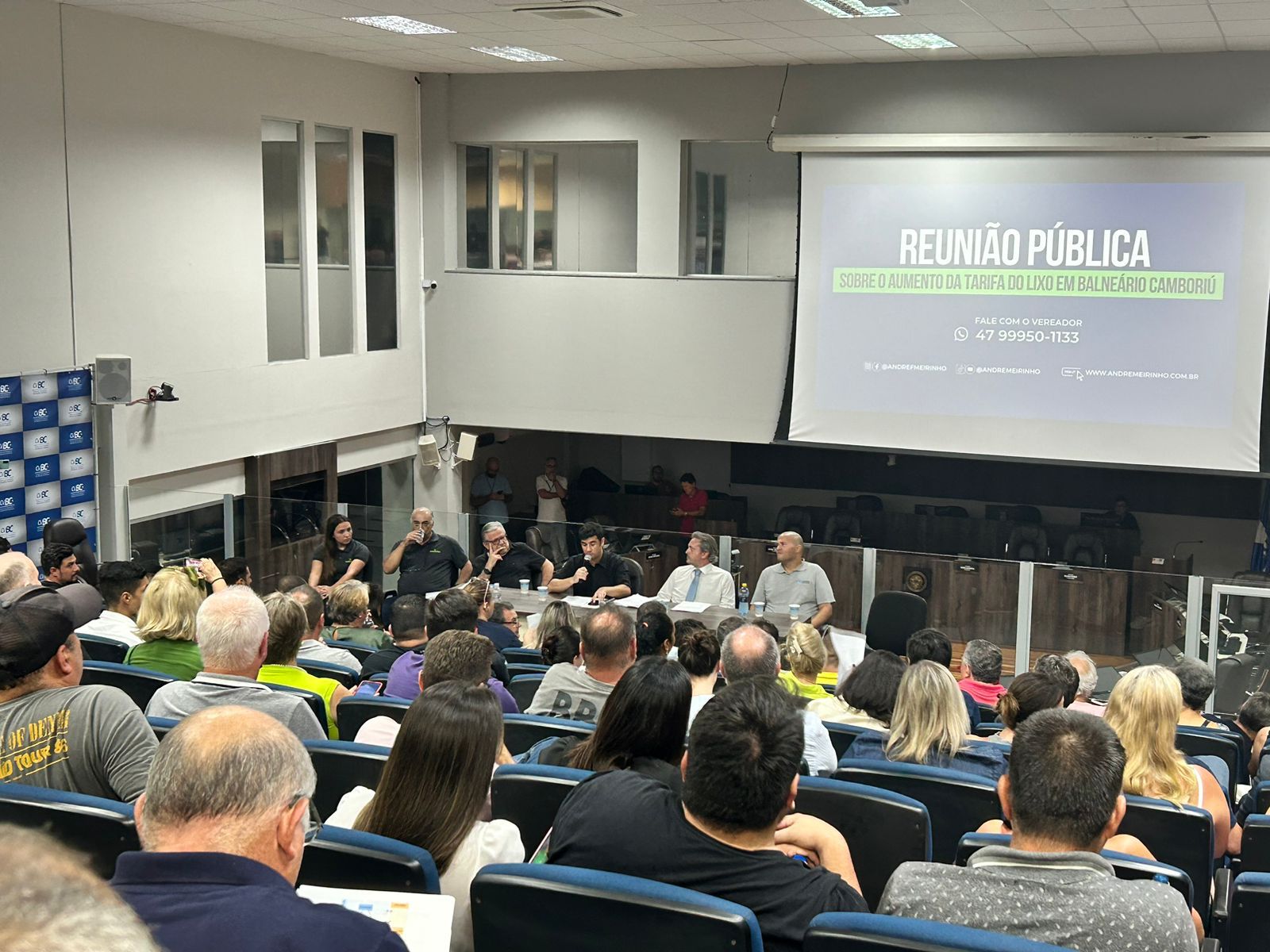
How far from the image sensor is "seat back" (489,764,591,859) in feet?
10.1

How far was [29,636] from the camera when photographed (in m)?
3.05

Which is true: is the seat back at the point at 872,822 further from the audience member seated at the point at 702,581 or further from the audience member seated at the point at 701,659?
the audience member seated at the point at 702,581

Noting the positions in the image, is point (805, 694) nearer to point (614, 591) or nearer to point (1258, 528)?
point (614, 591)

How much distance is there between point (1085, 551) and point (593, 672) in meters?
9.47

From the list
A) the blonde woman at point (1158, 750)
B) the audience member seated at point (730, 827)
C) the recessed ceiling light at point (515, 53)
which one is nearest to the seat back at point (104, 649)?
the audience member seated at point (730, 827)

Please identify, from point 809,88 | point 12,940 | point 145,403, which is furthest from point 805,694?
point 809,88

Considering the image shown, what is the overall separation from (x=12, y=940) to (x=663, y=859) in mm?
1666

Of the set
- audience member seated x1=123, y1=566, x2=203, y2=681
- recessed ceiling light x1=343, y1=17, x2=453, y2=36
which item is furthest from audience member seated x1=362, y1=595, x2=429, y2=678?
recessed ceiling light x1=343, y1=17, x2=453, y2=36

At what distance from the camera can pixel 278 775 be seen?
1858mm

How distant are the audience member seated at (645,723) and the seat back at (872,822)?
13.8 inches

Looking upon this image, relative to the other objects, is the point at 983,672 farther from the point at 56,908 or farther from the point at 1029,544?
the point at 1029,544

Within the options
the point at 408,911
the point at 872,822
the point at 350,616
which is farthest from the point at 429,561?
the point at 408,911

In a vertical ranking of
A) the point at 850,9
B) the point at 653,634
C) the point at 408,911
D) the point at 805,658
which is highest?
the point at 850,9

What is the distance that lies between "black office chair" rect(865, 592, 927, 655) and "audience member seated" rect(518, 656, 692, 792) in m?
5.48
